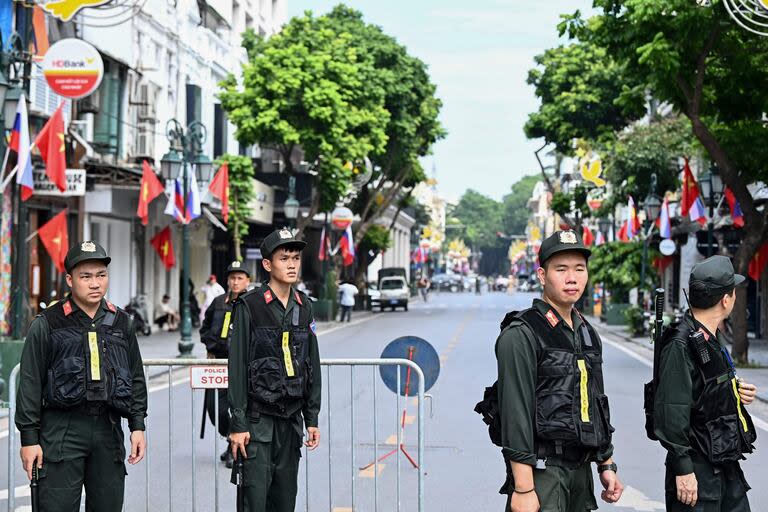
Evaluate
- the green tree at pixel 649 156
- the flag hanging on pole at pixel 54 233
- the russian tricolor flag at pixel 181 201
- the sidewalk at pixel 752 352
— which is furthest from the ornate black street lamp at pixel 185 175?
the green tree at pixel 649 156

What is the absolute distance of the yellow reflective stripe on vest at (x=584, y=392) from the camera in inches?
207

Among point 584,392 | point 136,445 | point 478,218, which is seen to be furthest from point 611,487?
point 478,218

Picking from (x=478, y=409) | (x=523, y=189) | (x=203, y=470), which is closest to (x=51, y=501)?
(x=478, y=409)

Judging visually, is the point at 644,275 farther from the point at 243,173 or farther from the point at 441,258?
the point at 441,258

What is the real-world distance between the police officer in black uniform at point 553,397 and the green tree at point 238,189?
1315 inches

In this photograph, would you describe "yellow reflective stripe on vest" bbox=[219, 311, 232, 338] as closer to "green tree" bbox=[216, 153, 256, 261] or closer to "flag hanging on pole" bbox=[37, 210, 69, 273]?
"flag hanging on pole" bbox=[37, 210, 69, 273]

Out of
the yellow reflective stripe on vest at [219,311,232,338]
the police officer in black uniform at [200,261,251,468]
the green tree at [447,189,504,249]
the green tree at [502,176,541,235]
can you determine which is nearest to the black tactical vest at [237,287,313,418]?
the police officer in black uniform at [200,261,251,468]

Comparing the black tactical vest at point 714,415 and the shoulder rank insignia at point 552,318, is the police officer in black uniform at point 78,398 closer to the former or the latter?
the shoulder rank insignia at point 552,318

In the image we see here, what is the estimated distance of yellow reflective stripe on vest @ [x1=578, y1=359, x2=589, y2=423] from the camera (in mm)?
5270

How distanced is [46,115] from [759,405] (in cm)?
1500

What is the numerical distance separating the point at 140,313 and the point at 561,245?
91.9 feet

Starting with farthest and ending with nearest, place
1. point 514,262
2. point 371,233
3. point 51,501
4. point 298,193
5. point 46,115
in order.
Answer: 1. point 514,262
2. point 371,233
3. point 298,193
4. point 46,115
5. point 51,501

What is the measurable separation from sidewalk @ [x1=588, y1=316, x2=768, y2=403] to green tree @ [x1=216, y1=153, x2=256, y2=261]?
39.3ft

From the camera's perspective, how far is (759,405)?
17.2m
